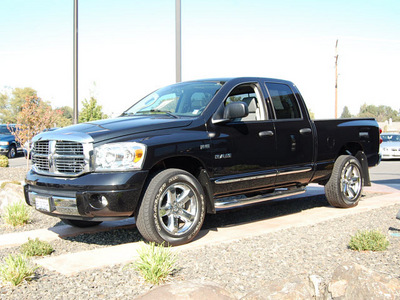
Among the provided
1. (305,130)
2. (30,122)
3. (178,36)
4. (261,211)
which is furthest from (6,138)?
(305,130)

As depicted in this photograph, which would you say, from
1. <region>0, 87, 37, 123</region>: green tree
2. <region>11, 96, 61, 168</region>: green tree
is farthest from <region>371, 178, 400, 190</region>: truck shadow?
<region>0, 87, 37, 123</region>: green tree

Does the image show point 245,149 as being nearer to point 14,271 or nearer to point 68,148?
point 68,148

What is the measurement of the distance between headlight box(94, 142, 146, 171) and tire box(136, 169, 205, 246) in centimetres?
35

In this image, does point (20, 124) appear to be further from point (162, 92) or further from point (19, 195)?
point (162, 92)

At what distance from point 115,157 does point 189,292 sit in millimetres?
2270

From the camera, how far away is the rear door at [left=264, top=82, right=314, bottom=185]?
704 cm

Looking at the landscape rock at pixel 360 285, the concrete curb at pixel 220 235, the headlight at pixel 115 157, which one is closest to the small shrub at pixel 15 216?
the concrete curb at pixel 220 235

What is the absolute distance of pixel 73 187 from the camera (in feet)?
17.4

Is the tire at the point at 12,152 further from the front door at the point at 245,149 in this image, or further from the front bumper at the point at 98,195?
the front bumper at the point at 98,195

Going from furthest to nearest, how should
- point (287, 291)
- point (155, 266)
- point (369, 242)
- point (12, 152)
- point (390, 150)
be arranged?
point (12, 152)
point (390, 150)
point (369, 242)
point (155, 266)
point (287, 291)

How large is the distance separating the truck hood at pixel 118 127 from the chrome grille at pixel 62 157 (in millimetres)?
103

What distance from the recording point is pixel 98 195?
206 inches

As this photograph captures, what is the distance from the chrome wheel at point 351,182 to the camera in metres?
8.19

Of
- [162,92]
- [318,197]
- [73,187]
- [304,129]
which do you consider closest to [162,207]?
[73,187]
